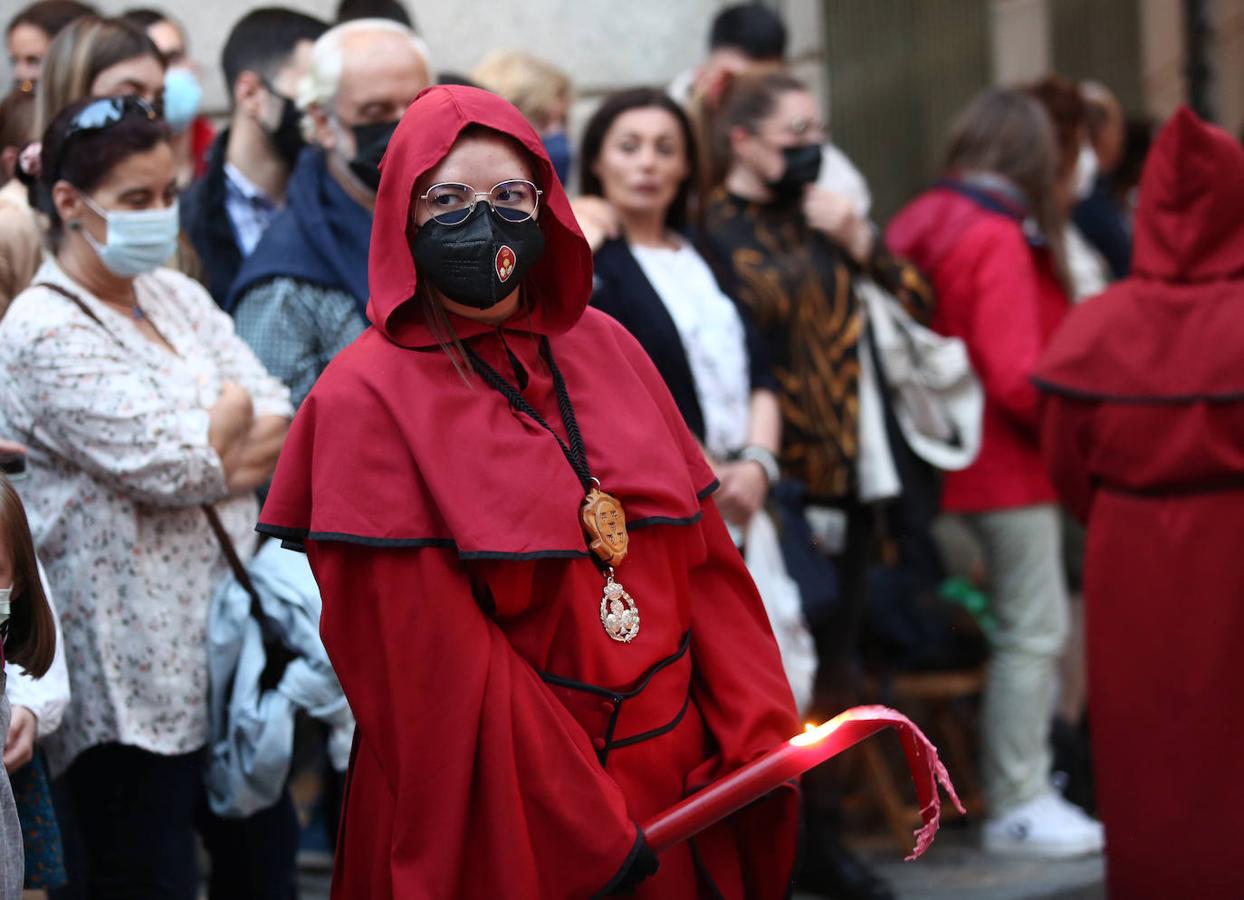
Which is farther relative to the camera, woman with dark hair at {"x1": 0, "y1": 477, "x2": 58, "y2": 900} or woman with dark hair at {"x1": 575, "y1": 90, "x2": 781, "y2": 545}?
woman with dark hair at {"x1": 575, "y1": 90, "x2": 781, "y2": 545}

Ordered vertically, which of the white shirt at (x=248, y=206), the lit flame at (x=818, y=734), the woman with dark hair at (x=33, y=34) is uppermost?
the woman with dark hair at (x=33, y=34)

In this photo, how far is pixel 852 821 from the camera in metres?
6.75

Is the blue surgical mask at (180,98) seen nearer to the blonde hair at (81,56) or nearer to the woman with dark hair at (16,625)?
the blonde hair at (81,56)

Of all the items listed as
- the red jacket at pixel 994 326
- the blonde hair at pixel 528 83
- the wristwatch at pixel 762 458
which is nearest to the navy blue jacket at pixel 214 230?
the blonde hair at pixel 528 83

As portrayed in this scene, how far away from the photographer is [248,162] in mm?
5242

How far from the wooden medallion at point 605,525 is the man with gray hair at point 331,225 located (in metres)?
1.43

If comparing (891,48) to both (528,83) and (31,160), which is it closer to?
(528,83)

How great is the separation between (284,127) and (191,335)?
4.19 feet

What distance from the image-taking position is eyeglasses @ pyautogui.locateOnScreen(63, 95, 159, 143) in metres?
3.91

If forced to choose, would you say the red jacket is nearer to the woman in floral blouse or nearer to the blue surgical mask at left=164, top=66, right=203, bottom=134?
the blue surgical mask at left=164, top=66, right=203, bottom=134

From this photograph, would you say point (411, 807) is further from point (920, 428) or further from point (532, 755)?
point (920, 428)

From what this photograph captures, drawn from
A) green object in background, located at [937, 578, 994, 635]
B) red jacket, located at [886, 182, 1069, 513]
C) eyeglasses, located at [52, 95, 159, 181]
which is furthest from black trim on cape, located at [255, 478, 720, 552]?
green object in background, located at [937, 578, 994, 635]

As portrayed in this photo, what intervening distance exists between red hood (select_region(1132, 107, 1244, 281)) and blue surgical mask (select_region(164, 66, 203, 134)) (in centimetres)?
279

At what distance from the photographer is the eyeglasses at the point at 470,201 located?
3.10 m
